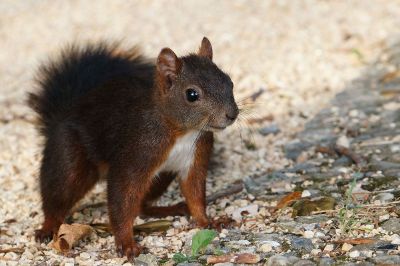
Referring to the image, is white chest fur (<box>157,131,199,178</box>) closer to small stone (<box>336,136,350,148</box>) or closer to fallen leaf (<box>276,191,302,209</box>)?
fallen leaf (<box>276,191,302,209</box>)

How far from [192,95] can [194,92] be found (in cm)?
2

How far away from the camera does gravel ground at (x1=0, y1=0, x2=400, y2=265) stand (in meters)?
3.28

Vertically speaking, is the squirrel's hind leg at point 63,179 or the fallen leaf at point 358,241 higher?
the squirrel's hind leg at point 63,179

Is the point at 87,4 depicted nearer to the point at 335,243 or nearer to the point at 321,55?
the point at 321,55

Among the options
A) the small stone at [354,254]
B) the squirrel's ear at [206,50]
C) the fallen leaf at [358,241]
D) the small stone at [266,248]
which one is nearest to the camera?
the small stone at [354,254]

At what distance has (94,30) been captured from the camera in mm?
7602

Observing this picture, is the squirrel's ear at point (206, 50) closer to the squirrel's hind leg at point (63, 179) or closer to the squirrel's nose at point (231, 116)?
the squirrel's nose at point (231, 116)

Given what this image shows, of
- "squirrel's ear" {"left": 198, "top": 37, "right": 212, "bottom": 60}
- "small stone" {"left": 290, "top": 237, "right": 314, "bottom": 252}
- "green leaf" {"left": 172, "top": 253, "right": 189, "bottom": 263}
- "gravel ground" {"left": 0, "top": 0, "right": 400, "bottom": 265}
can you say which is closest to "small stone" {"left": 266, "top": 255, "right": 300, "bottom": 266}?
"gravel ground" {"left": 0, "top": 0, "right": 400, "bottom": 265}

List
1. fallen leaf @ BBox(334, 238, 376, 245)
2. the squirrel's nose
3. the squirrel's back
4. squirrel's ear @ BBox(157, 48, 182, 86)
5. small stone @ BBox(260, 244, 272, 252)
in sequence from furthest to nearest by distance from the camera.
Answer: the squirrel's back
squirrel's ear @ BBox(157, 48, 182, 86)
the squirrel's nose
small stone @ BBox(260, 244, 272, 252)
fallen leaf @ BBox(334, 238, 376, 245)

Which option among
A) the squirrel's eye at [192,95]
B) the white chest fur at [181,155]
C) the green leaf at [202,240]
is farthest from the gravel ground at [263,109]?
the squirrel's eye at [192,95]

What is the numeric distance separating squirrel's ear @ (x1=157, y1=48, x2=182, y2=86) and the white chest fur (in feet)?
0.89

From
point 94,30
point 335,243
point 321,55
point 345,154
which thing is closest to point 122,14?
point 94,30

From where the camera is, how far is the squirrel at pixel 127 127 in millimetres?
3295

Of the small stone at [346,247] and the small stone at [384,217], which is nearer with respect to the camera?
the small stone at [346,247]
